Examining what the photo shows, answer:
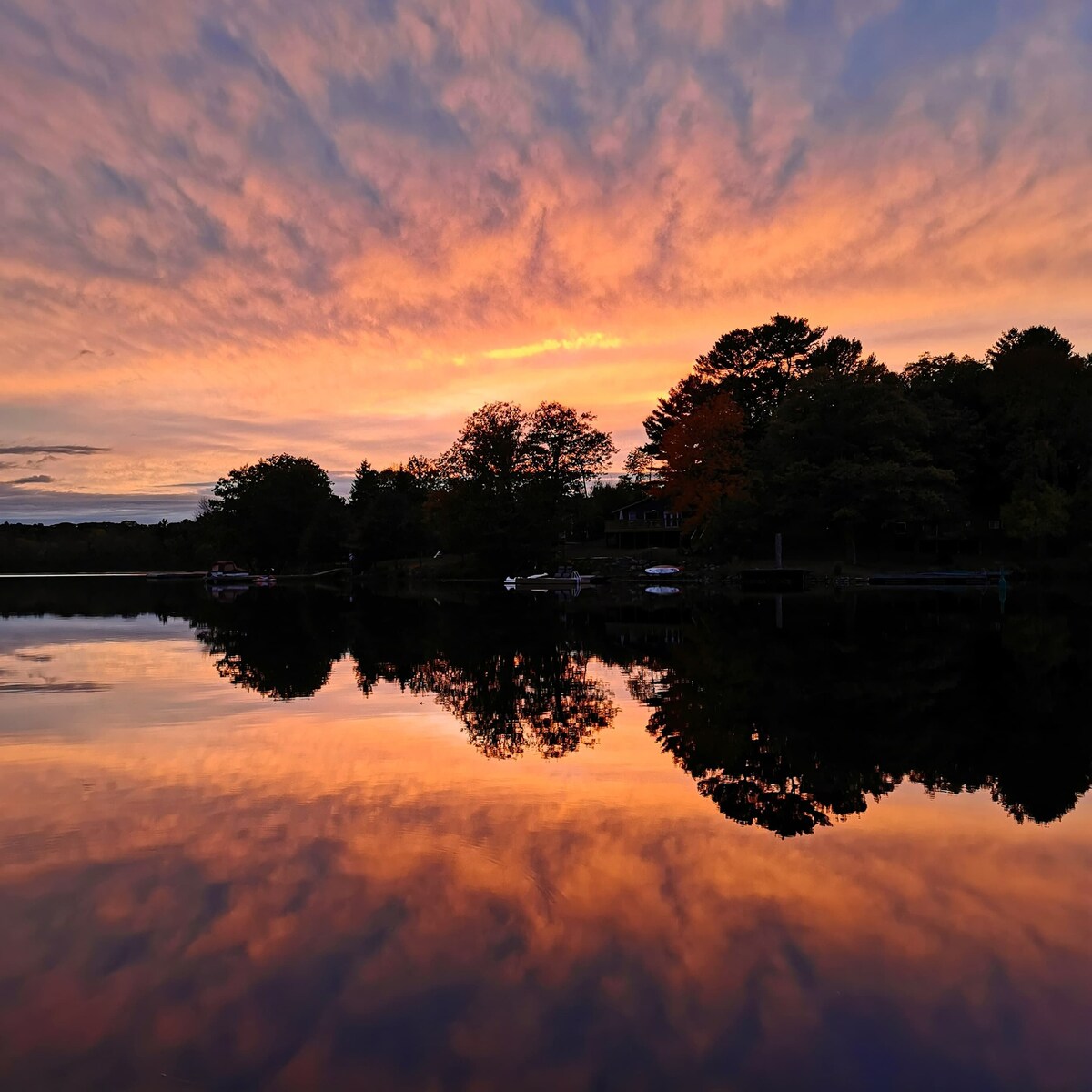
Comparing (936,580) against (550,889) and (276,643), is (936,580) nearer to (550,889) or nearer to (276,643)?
(276,643)

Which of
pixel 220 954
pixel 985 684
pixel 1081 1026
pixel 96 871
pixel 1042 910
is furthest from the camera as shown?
pixel 985 684

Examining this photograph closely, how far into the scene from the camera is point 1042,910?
880 cm

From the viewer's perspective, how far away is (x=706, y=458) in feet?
297

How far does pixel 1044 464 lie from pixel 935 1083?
8860cm

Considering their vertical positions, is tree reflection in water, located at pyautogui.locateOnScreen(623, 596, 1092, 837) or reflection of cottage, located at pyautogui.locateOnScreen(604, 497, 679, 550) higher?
reflection of cottage, located at pyautogui.locateOnScreen(604, 497, 679, 550)

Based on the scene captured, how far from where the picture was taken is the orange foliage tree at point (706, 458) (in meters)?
89.1

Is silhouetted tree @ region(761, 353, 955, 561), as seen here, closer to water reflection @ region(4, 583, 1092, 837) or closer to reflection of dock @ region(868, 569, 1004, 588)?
reflection of dock @ region(868, 569, 1004, 588)

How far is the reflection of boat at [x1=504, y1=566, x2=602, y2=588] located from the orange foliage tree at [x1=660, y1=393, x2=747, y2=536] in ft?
44.9

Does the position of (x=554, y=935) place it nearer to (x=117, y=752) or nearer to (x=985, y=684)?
(x=117, y=752)

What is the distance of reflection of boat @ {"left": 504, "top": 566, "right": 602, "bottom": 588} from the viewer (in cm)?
8119

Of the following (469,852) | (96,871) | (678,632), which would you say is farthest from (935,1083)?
(678,632)

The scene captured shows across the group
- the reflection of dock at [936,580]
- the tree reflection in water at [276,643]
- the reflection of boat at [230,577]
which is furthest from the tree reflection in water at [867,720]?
the reflection of boat at [230,577]

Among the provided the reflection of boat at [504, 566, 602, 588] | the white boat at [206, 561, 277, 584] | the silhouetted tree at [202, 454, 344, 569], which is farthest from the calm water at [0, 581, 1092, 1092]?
the silhouetted tree at [202, 454, 344, 569]

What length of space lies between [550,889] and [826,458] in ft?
262
